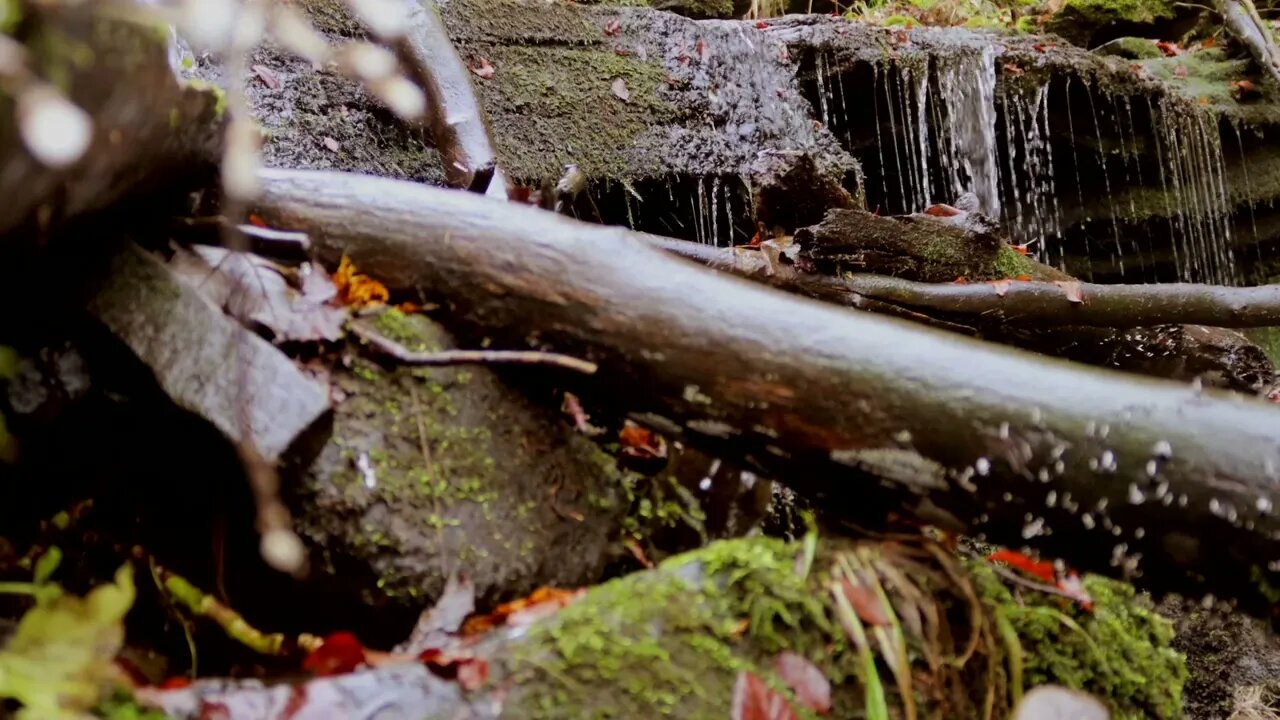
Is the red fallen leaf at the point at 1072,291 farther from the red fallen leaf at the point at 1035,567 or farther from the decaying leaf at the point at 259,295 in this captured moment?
the decaying leaf at the point at 259,295

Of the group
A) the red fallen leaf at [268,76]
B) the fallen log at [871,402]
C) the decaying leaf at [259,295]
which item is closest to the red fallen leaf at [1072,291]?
the fallen log at [871,402]

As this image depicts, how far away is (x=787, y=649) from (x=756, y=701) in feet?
0.39

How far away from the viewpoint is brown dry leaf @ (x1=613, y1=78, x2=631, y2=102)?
5090 millimetres

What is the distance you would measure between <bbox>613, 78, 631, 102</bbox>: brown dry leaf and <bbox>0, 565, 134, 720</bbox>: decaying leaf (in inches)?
172

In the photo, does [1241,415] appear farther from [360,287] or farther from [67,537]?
[67,537]

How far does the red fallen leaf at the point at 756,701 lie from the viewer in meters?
1.34

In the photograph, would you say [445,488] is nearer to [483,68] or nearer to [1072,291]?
[1072,291]

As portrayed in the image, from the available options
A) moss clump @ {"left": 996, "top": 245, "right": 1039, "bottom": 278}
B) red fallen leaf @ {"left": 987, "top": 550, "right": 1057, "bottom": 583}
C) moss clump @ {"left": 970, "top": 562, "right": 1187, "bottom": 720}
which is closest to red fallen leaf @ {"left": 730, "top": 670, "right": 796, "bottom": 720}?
moss clump @ {"left": 970, "top": 562, "right": 1187, "bottom": 720}

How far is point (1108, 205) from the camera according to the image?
7297mm

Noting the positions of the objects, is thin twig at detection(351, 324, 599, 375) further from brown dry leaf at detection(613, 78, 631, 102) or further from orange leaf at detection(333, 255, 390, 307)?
brown dry leaf at detection(613, 78, 631, 102)

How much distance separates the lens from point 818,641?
4.84 feet

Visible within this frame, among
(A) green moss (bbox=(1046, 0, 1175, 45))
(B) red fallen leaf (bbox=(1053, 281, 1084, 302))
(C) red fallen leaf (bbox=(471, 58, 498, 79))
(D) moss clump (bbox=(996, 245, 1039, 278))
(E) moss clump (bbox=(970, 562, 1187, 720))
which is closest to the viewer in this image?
(E) moss clump (bbox=(970, 562, 1187, 720))

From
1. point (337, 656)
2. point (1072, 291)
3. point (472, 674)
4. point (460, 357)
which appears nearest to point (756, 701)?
point (472, 674)

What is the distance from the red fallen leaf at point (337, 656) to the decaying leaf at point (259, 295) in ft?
1.73
